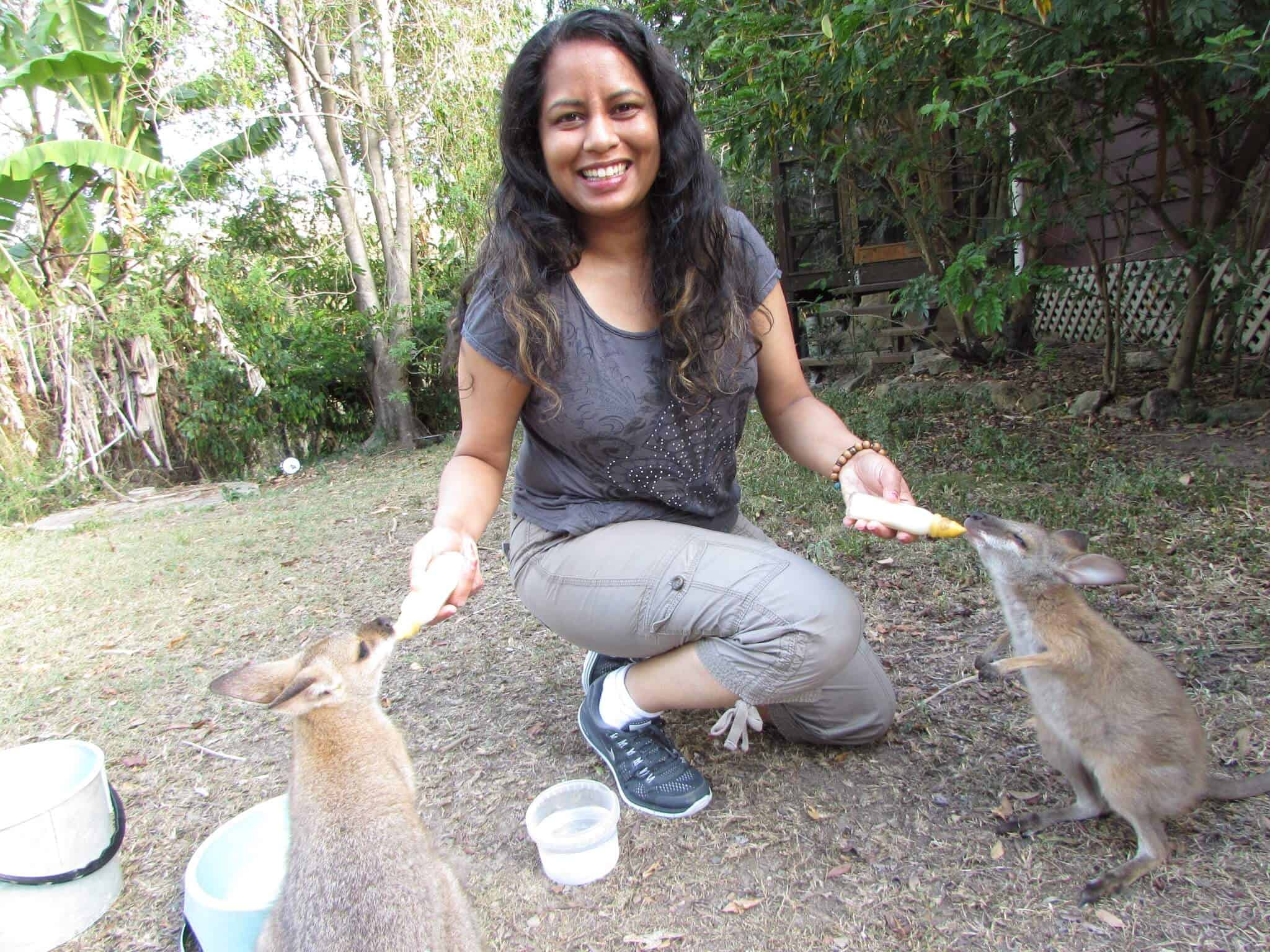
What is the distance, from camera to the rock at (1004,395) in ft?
20.4

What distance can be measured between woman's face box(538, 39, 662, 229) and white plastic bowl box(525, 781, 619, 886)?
1.63m

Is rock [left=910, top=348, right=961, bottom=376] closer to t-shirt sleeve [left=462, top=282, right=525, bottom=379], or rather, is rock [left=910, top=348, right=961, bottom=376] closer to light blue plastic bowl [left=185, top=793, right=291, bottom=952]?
t-shirt sleeve [left=462, top=282, right=525, bottom=379]

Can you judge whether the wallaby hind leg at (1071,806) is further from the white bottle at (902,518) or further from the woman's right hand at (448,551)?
the woman's right hand at (448,551)

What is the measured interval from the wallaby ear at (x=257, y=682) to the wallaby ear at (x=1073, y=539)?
198 cm

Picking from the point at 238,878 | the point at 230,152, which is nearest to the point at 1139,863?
the point at 238,878

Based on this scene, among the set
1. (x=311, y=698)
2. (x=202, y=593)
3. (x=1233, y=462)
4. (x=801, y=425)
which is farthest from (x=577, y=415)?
(x=1233, y=462)

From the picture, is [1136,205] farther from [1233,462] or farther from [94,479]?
[94,479]

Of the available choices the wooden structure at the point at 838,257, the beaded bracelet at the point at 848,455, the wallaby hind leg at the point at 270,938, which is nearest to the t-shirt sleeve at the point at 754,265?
the beaded bracelet at the point at 848,455

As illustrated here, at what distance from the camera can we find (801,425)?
2.71 metres

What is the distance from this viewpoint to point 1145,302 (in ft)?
22.8

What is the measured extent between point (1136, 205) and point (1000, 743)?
201 inches

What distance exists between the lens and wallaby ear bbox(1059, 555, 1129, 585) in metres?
2.11

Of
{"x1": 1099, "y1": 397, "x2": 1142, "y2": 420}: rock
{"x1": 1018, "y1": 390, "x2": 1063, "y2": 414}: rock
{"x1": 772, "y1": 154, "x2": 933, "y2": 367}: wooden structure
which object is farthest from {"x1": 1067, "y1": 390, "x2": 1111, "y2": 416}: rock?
{"x1": 772, "y1": 154, "x2": 933, "y2": 367}: wooden structure

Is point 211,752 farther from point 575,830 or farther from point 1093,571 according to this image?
point 1093,571
